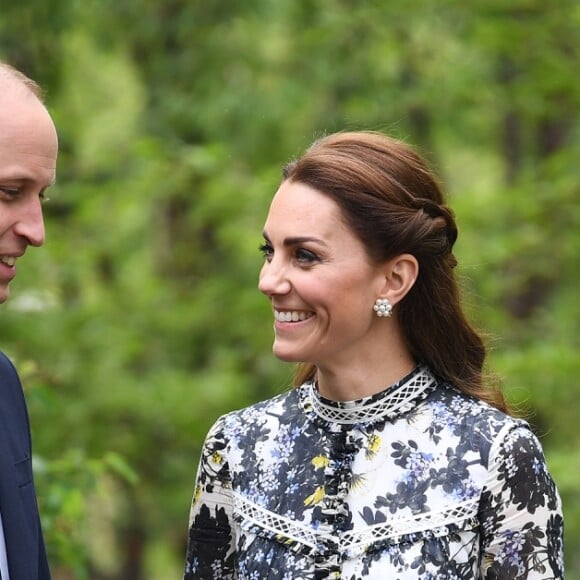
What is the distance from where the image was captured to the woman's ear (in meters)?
2.99

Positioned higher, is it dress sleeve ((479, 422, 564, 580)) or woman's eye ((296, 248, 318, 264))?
woman's eye ((296, 248, 318, 264))

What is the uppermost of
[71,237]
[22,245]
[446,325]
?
[71,237]

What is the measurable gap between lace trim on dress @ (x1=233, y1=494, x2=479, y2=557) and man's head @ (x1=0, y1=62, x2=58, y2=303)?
0.90 m

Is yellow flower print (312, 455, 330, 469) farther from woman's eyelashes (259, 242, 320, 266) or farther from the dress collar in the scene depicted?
woman's eyelashes (259, 242, 320, 266)

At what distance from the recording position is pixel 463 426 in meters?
2.98

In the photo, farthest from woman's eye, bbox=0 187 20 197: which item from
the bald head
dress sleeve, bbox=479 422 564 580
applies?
dress sleeve, bbox=479 422 564 580

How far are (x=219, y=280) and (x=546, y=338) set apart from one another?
260 centimetres

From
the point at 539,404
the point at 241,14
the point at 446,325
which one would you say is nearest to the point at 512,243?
the point at 539,404

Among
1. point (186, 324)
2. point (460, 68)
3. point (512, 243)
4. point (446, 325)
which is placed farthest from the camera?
point (186, 324)

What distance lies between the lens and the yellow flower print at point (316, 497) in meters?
3.00

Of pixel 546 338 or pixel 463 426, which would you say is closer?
pixel 463 426

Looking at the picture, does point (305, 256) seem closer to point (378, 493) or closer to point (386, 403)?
point (386, 403)

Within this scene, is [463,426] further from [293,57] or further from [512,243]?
[293,57]

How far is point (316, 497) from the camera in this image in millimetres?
3012
